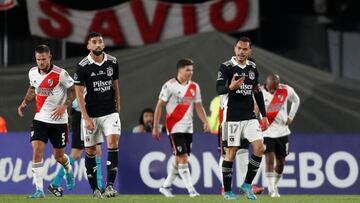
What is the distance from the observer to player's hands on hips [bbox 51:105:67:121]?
55.8 feet

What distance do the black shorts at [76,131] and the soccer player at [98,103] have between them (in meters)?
2.80

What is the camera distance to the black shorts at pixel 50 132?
17.0 metres

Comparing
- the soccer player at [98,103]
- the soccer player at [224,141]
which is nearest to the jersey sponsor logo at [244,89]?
the soccer player at [224,141]

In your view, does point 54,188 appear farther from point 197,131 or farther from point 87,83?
point 197,131

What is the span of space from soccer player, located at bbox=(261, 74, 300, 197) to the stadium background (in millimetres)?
1209

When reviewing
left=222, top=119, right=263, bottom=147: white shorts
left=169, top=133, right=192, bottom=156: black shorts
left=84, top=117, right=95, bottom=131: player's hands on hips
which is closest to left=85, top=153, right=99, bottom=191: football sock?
left=84, top=117, right=95, bottom=131: player's hands on hips

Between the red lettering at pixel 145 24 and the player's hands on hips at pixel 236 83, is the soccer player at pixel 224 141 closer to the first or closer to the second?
the player's hands on hips at pixel 236 83

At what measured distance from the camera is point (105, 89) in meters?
Result: 16.4

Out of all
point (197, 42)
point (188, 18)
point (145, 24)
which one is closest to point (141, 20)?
point (145, 24)

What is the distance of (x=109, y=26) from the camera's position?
2428cm

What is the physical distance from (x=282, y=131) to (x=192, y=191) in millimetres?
1955

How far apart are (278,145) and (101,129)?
13.4ft

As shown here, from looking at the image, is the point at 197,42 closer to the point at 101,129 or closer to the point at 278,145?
the point at 278,145

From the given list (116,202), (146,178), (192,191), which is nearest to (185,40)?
(146,178)
